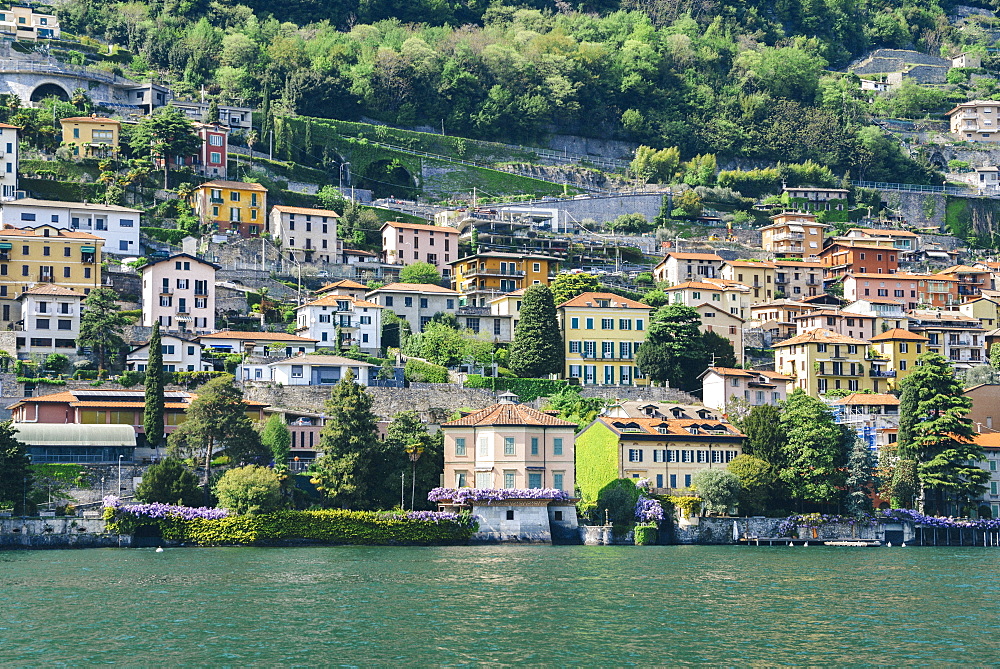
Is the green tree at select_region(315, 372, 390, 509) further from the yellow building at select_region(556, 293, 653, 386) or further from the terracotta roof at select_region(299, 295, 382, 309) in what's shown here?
the yellow building at select_region(556, 293, 653, 386)

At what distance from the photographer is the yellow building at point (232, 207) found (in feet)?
351

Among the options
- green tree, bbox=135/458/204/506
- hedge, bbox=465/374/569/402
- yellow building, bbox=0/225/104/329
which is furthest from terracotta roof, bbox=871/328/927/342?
yellow building, bbox=0/225/104/329

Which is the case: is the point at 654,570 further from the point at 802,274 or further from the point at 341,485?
the point at 802,274

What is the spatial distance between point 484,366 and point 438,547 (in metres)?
26.0

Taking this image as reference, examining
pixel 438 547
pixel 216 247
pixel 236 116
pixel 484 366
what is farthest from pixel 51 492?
pixel 236 116

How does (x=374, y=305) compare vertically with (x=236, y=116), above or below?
below

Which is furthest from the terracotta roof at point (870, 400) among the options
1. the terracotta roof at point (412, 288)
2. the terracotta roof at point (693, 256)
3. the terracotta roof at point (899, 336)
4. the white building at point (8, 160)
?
the white building at point (8, 160)

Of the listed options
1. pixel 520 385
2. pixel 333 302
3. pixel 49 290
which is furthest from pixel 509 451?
pixel 49 290

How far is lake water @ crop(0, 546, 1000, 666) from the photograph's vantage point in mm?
34750

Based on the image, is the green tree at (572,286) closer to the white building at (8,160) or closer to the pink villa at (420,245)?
the pink villa at (420,245)

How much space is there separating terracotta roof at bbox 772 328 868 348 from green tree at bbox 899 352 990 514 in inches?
743

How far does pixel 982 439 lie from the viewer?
256 ft

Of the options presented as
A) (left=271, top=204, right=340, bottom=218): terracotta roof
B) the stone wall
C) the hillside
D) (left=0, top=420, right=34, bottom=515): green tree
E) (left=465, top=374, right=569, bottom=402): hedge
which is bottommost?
the stone wall

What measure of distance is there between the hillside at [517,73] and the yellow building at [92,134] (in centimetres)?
1835
